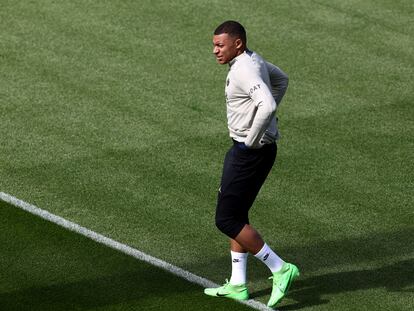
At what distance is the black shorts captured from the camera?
30.8 ft

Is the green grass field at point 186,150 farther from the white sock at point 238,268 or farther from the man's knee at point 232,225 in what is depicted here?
the man's knee at point 232,225

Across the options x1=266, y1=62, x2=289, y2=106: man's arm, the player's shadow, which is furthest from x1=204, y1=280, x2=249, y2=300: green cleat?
x1=266, y1=62, x2=289, y2=106: man's arm

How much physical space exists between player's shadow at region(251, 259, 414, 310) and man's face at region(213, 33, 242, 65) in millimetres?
2171

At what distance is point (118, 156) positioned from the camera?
12.7 meters

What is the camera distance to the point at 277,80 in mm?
9664

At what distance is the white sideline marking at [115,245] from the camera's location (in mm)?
10000

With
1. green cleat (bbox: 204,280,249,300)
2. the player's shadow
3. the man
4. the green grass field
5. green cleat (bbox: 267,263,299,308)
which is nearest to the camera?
the man

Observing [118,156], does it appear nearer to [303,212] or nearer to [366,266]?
[303,212]

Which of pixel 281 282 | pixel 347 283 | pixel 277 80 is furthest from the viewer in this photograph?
pixel 347 283

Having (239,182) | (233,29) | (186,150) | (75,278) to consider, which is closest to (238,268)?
(239,182)

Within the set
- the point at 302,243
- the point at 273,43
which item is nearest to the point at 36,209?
the point at 302,243

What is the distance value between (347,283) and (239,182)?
5.06ft

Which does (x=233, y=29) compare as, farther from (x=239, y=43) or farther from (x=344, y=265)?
(x=344, y=265)

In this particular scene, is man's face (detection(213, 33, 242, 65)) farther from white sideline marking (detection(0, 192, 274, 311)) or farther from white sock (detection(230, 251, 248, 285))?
white sideline marking (detection(0, 192, 274, 311))
